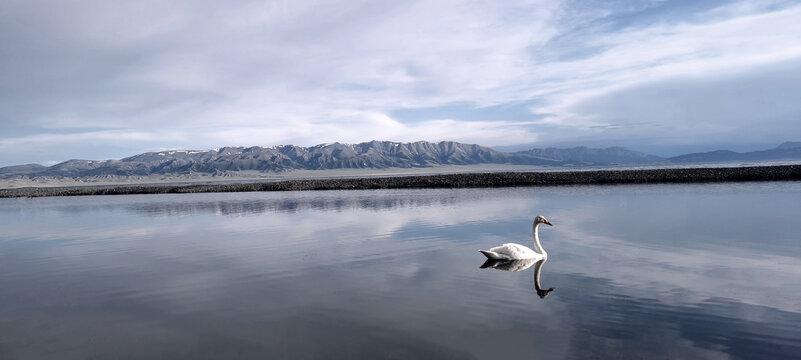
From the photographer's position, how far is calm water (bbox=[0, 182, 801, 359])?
8688 mm

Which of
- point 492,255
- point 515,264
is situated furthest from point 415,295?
point 515,264

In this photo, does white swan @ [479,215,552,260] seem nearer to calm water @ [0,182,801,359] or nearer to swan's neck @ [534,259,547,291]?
swan's neck @ [534,259,547,291]

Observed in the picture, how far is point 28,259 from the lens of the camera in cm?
2083

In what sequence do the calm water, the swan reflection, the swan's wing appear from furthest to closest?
1. the swan's wing
2. the swan reflection
3. the calm water

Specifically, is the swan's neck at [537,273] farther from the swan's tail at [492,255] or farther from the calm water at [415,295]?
the swan's tail at [492,255]

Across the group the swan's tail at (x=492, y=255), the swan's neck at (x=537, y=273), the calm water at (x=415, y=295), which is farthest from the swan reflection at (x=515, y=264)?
the calm water at (x=415, y=295)

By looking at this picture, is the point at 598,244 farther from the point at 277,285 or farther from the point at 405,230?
the point at 277,285

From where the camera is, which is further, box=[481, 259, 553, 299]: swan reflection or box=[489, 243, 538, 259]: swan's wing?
box=[489, 243, 538, 259]: swan's wing

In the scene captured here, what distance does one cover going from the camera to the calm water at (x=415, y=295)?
8.69 m

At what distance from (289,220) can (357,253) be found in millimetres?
15106

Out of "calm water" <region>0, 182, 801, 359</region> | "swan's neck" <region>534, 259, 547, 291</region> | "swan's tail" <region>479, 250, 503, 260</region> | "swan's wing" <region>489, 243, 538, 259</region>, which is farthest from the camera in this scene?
"swan's tail" <region>479, 250, 503, 260</region>

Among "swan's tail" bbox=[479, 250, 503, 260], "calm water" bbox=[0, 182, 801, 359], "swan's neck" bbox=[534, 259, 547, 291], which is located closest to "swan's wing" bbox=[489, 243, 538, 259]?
"swan's tail" bbox=[479, 250, 503, 260]

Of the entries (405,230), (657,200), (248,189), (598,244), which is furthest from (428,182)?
(598,244)

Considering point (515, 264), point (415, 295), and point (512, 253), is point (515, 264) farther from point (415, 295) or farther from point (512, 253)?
point (415, 295)
